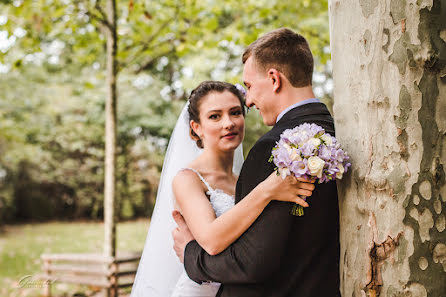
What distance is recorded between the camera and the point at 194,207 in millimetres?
2264

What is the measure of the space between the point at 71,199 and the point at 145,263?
14.5 metres

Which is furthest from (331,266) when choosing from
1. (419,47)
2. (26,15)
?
(26,15)

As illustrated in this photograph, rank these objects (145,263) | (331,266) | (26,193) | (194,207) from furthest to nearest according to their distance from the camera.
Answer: (26,193) → (145,263) → (194,207) → (331,266)

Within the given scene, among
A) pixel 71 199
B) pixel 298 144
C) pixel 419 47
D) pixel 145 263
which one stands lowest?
pixel 71 199

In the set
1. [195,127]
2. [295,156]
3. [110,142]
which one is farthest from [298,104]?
[110,142]

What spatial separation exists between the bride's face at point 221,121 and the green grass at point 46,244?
5.24 meters

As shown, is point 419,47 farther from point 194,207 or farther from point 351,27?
point 194,207

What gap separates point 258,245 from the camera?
166cm

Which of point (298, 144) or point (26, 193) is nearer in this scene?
point (298, 144)

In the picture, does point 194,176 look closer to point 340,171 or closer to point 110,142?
point 340,171

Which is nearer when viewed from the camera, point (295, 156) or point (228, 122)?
point (295, 156)

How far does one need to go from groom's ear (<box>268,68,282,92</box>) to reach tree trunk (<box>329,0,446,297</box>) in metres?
0.42

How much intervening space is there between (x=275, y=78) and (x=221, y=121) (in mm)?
1034

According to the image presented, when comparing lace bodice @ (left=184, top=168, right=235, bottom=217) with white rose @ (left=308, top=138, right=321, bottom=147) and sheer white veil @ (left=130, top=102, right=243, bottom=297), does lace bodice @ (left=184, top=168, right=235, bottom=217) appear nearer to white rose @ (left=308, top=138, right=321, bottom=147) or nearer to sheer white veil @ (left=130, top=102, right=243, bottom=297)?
sheer white veil @ (left=130, top=102, right=243, bottom=297)
